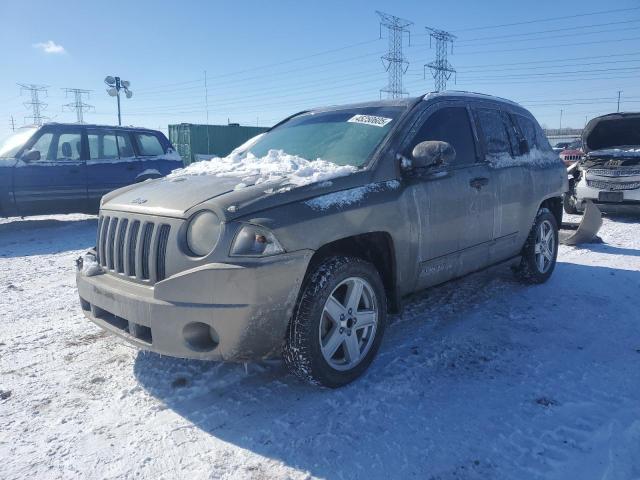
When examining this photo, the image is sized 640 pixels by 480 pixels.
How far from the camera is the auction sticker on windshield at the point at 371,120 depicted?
3.63m

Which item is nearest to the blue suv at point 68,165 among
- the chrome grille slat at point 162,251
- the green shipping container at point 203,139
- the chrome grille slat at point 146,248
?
the chrome grille slat at point 146,248

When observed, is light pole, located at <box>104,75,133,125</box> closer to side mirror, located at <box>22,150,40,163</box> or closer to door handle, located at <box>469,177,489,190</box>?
side mirror, located at <box>22,150,40,163</box>

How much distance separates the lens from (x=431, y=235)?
353cm

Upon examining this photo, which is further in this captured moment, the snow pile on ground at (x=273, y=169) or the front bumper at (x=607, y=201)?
the front bumper at (x=607, y=201)

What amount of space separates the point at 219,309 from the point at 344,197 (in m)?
1.02

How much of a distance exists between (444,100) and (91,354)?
10.9 ft

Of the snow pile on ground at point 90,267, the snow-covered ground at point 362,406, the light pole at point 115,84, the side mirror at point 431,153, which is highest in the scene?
the light pole at point 115,84

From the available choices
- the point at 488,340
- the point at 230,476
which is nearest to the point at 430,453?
the point at 230,476

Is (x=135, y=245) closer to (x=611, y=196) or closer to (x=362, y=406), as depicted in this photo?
(x=362, y=406)

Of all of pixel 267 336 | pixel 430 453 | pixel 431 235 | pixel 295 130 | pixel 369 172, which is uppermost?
pixel 295 130

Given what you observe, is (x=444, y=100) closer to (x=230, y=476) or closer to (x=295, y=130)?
(x=295, y=130)

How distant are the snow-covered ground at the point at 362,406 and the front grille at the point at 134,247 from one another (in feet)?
2.43

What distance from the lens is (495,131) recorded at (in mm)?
4492

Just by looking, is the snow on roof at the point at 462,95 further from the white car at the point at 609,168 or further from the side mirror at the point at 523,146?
the white car at the point at 609,168
